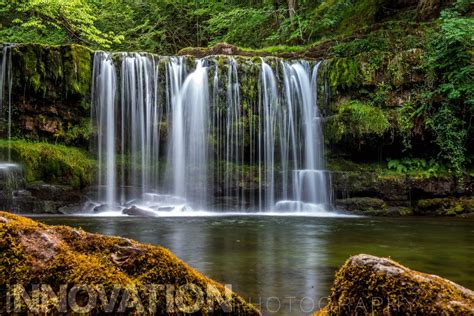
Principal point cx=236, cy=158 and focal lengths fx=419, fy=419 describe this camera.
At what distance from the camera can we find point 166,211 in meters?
13.4

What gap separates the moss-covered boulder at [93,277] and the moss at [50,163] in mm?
12022

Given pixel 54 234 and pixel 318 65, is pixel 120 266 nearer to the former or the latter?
pixel 54 234

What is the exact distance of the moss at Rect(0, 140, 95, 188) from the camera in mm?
13258

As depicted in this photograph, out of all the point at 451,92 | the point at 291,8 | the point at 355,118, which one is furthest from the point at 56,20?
the point at 451,92

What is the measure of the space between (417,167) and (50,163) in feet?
39.7

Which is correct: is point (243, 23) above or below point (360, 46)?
above

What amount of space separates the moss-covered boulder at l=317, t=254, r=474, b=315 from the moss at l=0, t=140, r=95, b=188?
12835 mm

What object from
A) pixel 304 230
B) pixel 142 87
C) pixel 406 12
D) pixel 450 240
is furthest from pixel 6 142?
pixel 406 12

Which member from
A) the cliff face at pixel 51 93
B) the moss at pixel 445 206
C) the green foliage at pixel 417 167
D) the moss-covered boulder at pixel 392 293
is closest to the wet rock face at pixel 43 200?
the cliff face at pixel 51 93

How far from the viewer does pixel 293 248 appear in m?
6.60

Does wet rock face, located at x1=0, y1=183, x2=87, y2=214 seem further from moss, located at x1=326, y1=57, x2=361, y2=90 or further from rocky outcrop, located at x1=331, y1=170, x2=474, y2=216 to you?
moss, located at x1=326, y1=57, x2=361, y2=90

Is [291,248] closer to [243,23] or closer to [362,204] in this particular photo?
[362,204]

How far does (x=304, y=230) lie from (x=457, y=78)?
8.16 m

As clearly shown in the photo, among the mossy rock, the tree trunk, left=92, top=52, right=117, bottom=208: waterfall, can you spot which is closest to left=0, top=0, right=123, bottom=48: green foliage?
left=92, top=52, right=117, bottom=208: waterfall
